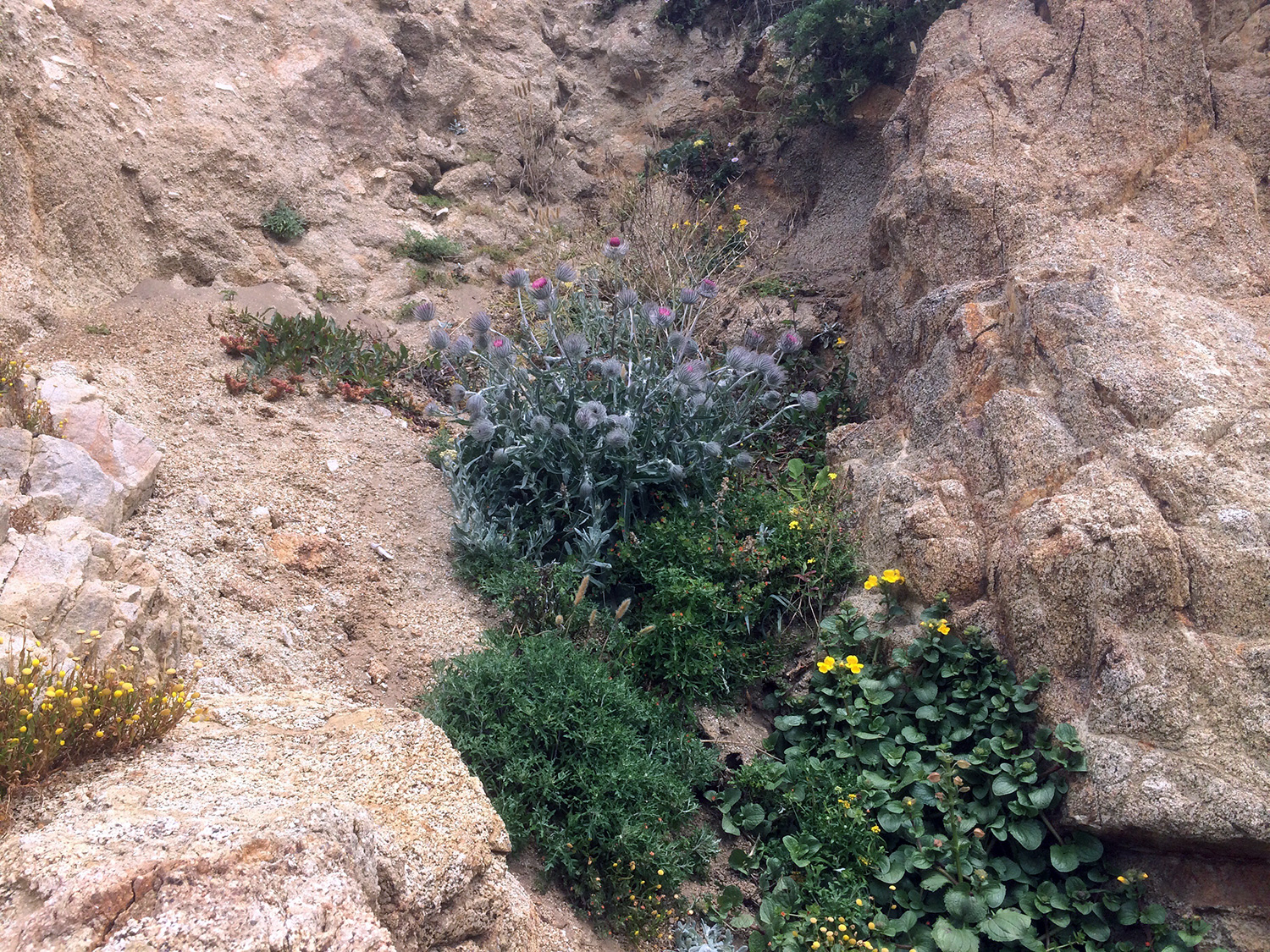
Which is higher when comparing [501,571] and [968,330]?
[968,330]

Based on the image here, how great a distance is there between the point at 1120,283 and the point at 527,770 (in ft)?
11.5

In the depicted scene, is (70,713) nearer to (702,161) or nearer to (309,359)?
(309,359)

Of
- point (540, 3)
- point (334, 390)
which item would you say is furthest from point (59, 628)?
point (540, 3)

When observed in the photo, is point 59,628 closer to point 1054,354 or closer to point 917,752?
point 917,752

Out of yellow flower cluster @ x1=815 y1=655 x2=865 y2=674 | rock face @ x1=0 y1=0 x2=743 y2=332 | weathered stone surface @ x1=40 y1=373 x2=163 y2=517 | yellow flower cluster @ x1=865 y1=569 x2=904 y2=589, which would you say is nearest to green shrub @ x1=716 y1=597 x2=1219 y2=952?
yellow flower cluster @ x1=815 y1=655 x2=865 y2=674

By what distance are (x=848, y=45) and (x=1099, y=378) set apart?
4685 millimetres

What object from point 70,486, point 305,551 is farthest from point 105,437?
point 305,551

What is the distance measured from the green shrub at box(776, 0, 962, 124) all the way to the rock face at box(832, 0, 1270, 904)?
140 centimetres

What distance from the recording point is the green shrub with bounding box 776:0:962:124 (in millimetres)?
7152

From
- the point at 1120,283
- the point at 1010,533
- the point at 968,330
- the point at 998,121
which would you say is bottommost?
the point at 1010,533

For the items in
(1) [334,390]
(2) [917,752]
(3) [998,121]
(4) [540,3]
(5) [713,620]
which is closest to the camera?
(2) [917,752]

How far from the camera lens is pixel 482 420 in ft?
15.3

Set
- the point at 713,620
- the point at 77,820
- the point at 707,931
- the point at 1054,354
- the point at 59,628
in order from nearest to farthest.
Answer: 1. the point at 77,820
2. the point at 59,628
3. the point at 707,931
4. the point at 1054,354
5. the point at 713,620

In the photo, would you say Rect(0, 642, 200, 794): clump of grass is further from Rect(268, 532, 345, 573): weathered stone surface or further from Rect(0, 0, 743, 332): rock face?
Rect(0, 0, 743, 332): rock face
